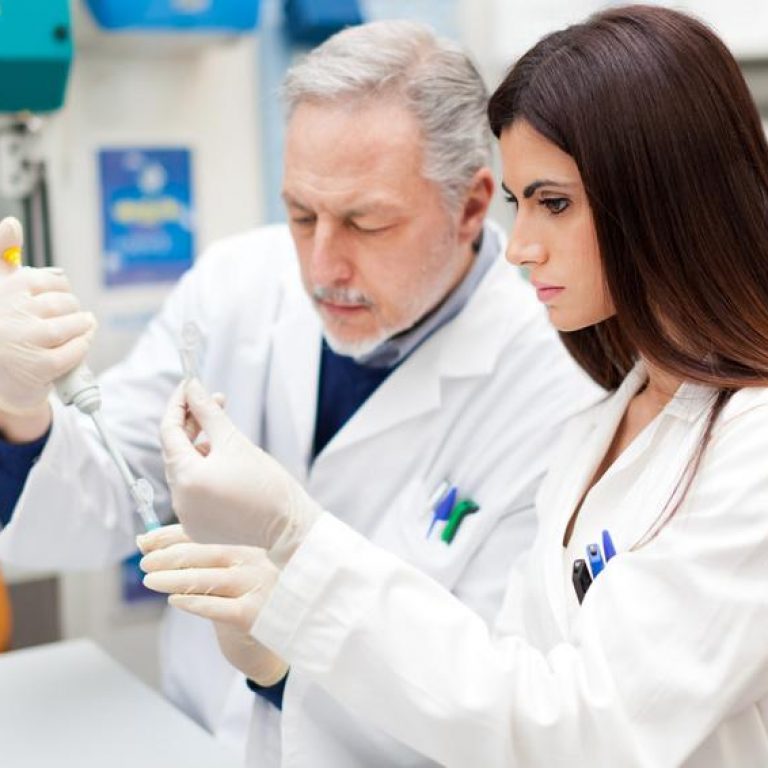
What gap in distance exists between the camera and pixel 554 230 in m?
0.99

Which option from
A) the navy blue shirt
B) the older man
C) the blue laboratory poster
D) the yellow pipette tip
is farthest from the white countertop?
the blue laboratory poster

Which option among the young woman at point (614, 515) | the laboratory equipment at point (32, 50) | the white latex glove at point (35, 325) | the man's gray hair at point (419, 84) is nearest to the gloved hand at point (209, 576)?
the young woman at point (614, 515)

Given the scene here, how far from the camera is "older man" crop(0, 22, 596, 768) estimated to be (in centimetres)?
130

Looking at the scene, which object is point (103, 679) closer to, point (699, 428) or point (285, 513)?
point (285, 513)

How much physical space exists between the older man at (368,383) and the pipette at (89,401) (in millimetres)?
53

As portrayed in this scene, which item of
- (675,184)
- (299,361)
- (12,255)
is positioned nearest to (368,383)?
(299,361)

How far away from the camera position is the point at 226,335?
158 cm

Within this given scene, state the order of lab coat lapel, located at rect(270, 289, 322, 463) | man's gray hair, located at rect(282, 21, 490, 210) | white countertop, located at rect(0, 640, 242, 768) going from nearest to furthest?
white countertop, located at rect(0, 640, 242, 768), man's gray hair, located at rect(282, 21, 490, 210), lab coat lapel, located at rect(270, 289, 322, 463)

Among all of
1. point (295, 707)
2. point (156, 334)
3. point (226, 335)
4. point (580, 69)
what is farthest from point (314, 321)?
point (580, 69)

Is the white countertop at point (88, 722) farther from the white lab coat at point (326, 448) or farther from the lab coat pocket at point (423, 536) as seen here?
the lab coat pocket at point (423, 536)

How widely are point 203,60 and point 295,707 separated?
128 cm

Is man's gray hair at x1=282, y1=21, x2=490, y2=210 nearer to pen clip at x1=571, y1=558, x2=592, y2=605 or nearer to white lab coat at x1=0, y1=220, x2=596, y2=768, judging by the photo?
white lab coat at x1=0, y1=220, x2=596, y2=768

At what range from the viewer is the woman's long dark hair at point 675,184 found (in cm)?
91

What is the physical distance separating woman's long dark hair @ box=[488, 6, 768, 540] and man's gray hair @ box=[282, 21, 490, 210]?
373 mm
